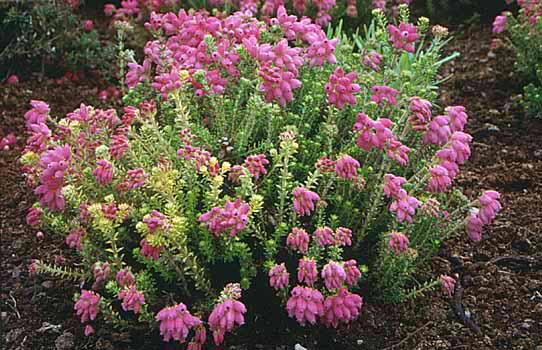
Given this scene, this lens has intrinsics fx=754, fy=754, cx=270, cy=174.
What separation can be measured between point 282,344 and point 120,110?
2.25m

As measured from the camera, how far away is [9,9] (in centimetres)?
489

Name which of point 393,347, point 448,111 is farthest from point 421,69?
point 393,347

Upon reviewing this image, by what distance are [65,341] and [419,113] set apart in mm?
1557

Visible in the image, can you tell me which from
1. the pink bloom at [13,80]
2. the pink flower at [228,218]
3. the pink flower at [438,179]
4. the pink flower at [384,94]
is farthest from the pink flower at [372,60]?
the pink bloom at [13,80]

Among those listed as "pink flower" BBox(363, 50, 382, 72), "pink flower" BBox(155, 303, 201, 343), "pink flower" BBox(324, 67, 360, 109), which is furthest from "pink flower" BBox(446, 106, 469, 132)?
"pink flower" BBox(155, 303, 201, 343)

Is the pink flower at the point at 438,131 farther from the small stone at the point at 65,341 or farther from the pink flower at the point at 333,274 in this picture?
the small stone at the point at 65,341

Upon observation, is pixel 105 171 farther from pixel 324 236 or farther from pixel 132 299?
pixel 324 236

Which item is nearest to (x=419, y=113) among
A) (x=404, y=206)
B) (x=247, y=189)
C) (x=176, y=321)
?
(x=404, y=206)

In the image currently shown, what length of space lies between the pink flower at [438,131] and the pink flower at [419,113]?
0.03 meters

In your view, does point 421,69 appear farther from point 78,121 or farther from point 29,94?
point 29,94

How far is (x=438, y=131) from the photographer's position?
8.77 ft

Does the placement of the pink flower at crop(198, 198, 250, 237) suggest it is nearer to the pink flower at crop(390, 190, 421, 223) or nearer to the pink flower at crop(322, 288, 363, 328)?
the pink flower at crop(322, 288, 363, 328)

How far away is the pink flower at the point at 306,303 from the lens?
2398 millimetres

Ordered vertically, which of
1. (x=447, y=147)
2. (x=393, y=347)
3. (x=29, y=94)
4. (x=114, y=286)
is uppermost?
(x=447, y=147)
